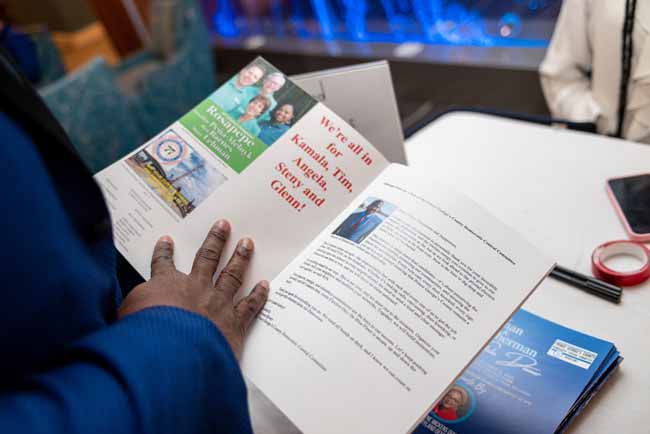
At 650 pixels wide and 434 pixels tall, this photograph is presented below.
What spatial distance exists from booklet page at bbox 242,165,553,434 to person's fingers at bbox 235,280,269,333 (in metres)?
0.01

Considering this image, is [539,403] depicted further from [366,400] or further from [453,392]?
[366,400]

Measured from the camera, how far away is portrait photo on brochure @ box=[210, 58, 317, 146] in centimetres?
71

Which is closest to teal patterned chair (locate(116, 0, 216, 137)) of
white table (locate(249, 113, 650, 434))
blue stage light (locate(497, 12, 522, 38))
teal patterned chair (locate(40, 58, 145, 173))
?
teal patterned chair (locate(40, 58, 145, 173))

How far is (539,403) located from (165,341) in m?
0.41

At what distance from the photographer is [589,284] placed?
2.30 feet

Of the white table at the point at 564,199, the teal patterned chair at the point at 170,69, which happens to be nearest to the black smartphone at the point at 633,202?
the white table at the point at 564,199

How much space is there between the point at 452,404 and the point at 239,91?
0.49 m

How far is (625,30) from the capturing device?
96cm

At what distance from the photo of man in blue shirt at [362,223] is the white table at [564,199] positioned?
253 millimetres

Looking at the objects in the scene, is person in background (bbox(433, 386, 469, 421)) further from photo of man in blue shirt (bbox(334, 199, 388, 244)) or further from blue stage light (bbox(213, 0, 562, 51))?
blue stage light (bbox(213, 0, 562, 51))

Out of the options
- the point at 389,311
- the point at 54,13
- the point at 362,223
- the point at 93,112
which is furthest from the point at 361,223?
the point at 54,13

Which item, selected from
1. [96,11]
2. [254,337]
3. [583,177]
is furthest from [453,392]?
[96,11]

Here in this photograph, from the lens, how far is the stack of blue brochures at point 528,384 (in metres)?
0.58

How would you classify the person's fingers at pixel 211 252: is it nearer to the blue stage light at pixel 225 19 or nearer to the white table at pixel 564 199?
the white table at pixel 564 199
